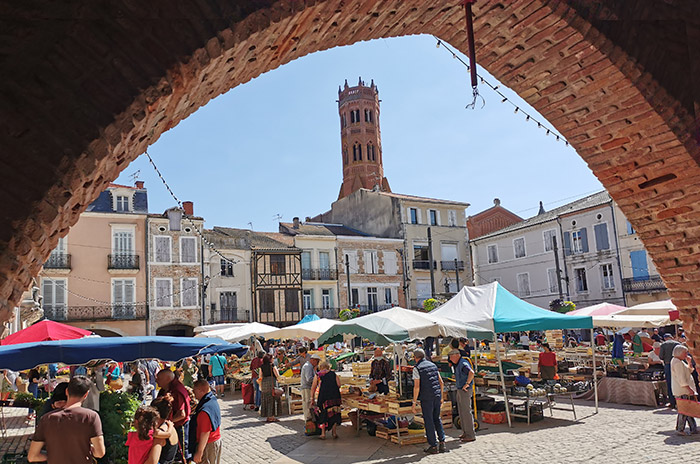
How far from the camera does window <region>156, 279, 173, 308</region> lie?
3288cm

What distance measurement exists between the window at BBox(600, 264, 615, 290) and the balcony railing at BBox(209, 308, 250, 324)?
22.3 meters

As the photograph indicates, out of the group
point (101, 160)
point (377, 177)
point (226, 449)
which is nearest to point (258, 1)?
point (101, 160)

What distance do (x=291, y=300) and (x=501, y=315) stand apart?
2743cm

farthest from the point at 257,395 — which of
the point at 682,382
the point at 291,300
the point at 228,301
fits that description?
the point at 291,300

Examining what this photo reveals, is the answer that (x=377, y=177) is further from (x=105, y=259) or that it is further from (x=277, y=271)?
(x=105, y=259)

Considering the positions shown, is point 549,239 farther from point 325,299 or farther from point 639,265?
point 325,299

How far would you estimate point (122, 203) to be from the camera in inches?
1318

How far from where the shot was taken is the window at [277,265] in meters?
36.6

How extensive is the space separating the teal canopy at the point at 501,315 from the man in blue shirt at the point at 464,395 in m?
1.05

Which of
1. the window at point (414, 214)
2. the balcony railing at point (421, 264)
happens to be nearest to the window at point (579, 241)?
the balcony railing at point (421, 264)

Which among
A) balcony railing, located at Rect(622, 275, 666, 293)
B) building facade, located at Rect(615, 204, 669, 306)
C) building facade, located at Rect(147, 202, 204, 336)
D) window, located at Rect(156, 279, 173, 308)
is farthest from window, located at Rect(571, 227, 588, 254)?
window, located at Rect(156, 279, 173, 308)

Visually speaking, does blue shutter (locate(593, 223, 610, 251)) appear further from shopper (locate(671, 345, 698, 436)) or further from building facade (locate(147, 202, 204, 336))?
shopper (locate(671, 345, 698, 436))

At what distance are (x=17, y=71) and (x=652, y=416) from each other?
461 inches

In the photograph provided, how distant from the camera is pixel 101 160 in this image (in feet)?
6.91
